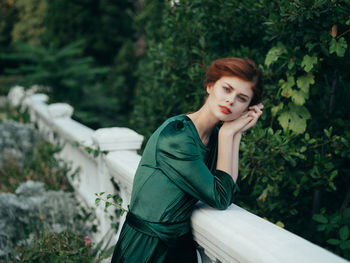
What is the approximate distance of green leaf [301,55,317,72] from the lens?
226 cm

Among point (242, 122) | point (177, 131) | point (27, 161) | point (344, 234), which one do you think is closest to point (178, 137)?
point (177, 131)

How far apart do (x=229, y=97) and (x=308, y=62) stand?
0.85m

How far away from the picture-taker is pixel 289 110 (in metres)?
2.60

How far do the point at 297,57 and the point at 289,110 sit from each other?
39 centimetres

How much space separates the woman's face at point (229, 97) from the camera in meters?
1.76

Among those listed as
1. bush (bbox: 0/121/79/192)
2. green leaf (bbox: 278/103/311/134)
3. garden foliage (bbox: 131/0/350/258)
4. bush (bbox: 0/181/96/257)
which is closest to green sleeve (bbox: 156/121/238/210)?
garden foliage (bbox: 131/0/350/258)

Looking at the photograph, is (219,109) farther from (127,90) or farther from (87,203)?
(127,90)

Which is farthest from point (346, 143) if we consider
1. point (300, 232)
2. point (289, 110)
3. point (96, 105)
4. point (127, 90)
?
point (127, 90)

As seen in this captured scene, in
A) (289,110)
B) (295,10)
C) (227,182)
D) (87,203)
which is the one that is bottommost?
(87,203)

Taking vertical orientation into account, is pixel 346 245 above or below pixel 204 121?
below

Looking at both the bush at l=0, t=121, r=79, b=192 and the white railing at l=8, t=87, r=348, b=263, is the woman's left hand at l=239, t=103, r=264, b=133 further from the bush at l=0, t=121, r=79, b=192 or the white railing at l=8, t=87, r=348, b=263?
the bush at l=0, t=121, r=79, b=192

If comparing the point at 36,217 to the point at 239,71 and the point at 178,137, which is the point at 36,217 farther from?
the point at 239,71

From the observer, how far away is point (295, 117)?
254 cm

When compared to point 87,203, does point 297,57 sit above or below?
above
